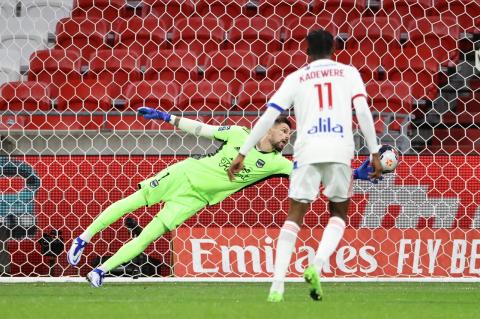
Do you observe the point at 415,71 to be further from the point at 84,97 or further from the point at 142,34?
the point at 84,97

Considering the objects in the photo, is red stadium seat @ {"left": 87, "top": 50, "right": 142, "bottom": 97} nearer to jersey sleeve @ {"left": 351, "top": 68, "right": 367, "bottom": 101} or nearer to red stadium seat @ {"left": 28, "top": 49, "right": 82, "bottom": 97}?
red stadium seat @ {"left": 28, "top": 49, "right": 82, "bottom": 97}

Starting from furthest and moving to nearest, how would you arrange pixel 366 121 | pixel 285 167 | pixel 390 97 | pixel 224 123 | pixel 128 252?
pixel 390 97 → pixel 224 123 → pixel 285 167 → pixel 128 252 → pixel 366 121

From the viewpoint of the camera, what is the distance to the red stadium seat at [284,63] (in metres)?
9.59

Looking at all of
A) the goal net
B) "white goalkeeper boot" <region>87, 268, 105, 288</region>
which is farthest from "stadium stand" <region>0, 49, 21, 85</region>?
"white goalkeeper boot" <region>87, 268, 105, 288</region>

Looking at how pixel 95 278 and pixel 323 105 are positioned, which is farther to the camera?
pixel 95 278

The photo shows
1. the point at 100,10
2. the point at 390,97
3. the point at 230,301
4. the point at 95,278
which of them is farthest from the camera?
the point at 100,10

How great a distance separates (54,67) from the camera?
10.2 metres

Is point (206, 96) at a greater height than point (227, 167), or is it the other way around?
point (206, 96)

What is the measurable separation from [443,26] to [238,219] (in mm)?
3345

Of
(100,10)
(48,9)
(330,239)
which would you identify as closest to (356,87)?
(330,239)

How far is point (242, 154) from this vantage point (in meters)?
5.18

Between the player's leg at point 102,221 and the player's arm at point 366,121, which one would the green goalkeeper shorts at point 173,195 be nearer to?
the player's leg at point 102,221

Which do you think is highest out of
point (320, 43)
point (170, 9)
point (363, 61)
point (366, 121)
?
point (320, 43)

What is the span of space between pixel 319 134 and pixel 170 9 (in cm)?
618
